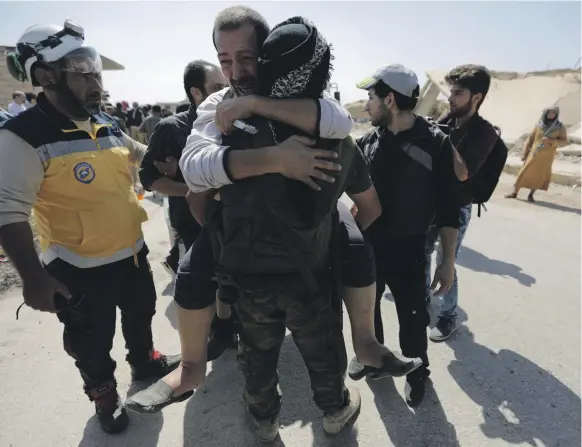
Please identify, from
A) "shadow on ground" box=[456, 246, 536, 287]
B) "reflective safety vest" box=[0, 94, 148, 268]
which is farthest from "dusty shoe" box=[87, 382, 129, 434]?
"shadow on ground" box=[456, 246, 536, 287]

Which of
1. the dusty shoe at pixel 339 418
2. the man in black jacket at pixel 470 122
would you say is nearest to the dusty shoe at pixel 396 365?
the dusty shoe at pixel 339 418

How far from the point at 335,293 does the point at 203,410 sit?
1314 mm

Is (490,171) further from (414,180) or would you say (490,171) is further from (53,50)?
(53,50)

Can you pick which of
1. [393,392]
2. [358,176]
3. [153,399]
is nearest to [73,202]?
[153,399]

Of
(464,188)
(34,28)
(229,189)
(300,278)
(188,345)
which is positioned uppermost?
(34,28)

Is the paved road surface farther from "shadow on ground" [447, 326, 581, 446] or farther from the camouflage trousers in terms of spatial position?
the camouflage trousers

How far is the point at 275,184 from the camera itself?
1.36 meters

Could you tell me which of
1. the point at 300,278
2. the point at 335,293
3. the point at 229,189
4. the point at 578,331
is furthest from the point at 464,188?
the point at 578,331

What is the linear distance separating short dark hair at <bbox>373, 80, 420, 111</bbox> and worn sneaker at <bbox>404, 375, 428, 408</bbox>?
1693mm

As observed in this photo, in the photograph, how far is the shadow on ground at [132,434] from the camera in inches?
84.0

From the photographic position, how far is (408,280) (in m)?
2.32

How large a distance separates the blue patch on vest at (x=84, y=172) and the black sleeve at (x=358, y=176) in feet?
4.34

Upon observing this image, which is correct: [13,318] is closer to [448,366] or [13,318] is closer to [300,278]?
[300,278]

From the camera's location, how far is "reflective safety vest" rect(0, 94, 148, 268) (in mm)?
1809
